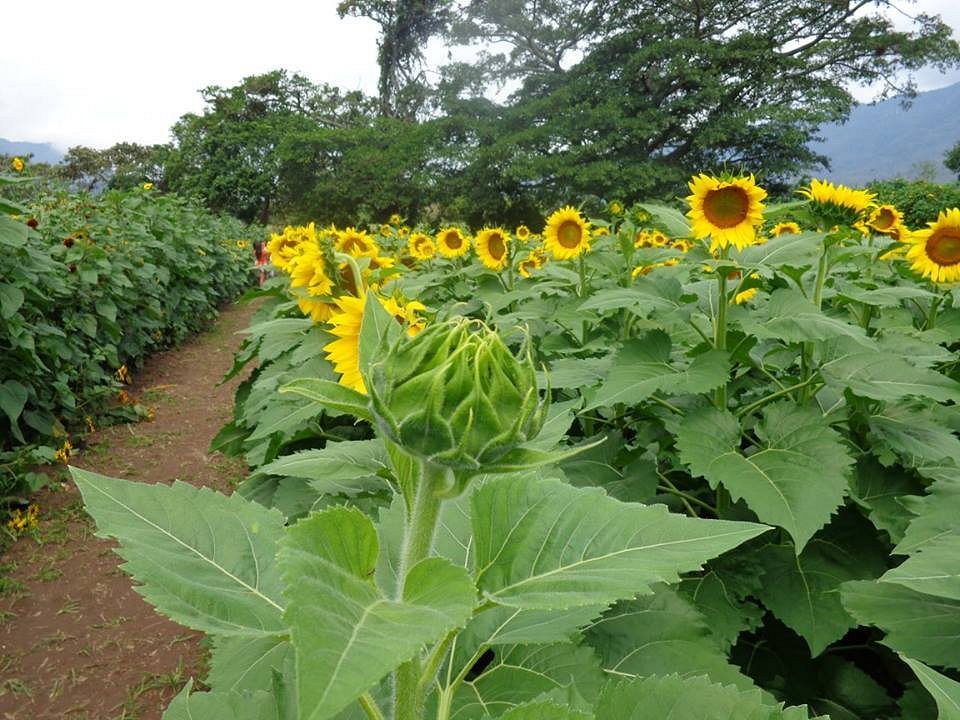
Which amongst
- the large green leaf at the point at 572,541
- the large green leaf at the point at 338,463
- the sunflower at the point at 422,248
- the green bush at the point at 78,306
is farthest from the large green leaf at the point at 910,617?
the sunflower at the point at 422,248

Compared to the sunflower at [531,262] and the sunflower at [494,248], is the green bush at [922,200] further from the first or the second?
the sunflower at [494,248]

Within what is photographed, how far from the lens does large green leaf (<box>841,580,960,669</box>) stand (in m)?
1.18

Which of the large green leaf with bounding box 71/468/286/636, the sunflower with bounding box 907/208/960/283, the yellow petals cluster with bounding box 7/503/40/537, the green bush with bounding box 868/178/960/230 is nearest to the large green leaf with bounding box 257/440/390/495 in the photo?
the large green leaf with bounding box 71/468/286/636

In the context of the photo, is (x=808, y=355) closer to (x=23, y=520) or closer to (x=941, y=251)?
(x=941, y=251)

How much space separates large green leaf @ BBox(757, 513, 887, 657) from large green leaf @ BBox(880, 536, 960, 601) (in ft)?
1.24

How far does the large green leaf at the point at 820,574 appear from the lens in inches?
60.2

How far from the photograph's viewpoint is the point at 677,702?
0.72 metres

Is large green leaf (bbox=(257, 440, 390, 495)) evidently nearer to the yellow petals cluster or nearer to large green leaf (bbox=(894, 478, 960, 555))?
large green leaf (bbox=(894, 478, 960, 555))

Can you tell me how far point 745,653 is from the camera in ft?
5.83

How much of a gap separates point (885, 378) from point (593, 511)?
1412mm

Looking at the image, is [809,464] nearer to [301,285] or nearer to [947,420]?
[947,420]

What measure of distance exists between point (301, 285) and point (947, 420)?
7.04 feet

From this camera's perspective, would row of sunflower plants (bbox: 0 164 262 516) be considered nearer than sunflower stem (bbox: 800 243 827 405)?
No

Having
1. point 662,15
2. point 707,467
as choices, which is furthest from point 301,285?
point 662,15
